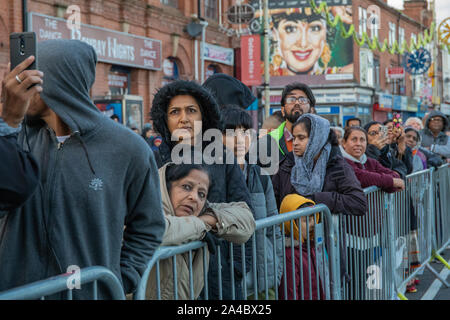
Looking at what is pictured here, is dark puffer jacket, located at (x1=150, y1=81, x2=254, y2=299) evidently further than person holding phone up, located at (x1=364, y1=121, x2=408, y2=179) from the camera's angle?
No

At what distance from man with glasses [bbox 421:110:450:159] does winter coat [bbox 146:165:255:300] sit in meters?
7.91

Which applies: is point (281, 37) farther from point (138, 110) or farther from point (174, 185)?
point (174, 185)

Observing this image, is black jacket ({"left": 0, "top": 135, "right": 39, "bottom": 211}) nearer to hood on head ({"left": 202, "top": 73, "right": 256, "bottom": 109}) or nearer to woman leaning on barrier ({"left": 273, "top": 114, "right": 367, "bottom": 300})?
hood on head ({"left": 202, "top": 73, "right": 256, "bottom": 109})

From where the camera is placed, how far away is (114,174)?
2457 millimetres

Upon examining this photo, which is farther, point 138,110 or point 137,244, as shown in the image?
point 138,110

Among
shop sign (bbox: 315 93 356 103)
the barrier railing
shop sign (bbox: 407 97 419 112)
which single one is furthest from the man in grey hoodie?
shop sign (bbox: 407 97 419 112)

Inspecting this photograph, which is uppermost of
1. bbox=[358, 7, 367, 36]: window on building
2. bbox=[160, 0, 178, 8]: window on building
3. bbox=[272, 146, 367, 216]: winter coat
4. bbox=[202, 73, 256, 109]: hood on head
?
bbox=[358, 7, 367, 36]: window on building

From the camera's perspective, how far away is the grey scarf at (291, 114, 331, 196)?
482cm

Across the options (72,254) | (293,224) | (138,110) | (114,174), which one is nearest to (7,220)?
(72,254)

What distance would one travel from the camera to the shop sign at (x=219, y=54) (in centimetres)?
2519

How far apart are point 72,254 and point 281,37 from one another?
33.7m

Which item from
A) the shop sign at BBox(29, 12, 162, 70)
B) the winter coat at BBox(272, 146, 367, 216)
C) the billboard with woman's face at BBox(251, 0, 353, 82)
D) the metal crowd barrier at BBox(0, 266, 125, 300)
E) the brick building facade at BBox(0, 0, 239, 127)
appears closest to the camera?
the metal crowd barrier at BBox(0, 266, 125, 300)

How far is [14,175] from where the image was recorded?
2.04 m

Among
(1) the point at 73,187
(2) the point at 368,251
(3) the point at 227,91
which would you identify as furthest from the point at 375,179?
(1) the point at 73,187
